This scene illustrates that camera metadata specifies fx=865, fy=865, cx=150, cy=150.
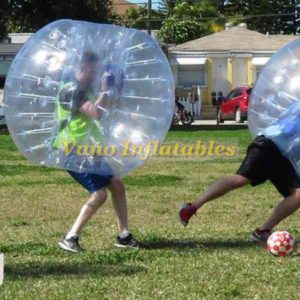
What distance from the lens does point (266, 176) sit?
721cm

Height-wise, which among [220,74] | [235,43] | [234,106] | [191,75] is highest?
[235,43]

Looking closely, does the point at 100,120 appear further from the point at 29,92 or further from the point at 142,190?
the point at 142,190

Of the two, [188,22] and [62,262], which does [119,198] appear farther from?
[188,22]

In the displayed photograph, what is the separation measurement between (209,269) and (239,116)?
27.5m

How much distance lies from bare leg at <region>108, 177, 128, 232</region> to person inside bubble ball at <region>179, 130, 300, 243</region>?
0.51 meters

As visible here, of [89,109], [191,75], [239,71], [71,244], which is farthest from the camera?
[191,75]

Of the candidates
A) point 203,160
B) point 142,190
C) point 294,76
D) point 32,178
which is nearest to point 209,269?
point 294,76

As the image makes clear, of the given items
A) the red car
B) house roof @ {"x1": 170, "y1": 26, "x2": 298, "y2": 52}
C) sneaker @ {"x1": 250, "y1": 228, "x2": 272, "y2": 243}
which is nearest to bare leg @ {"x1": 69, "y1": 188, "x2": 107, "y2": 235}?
sneaker @ {"x1": 250, "y1": 228, "x2": 272, "y2": 243}

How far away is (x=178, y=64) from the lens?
44.3 metres

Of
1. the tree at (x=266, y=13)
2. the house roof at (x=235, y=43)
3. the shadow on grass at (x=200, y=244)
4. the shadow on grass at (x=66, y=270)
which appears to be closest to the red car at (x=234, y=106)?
the house roof at (x=235, y=43)

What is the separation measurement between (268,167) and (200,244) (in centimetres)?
Answer: 88

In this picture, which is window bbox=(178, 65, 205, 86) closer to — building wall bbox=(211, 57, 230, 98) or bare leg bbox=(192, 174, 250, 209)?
building wall bbox=(211, 57, 230, 98)

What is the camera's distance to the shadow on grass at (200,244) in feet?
23.6

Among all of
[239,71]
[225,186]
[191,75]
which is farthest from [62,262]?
[191,75]
